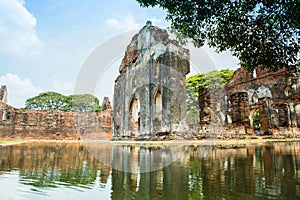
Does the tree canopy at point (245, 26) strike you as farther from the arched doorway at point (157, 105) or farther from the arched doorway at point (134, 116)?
the arched doorway at point (134, 116)

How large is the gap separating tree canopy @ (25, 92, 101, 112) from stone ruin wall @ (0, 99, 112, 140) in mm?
17274

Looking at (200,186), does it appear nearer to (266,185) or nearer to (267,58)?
(266,185)

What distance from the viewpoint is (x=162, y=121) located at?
9.43 metres

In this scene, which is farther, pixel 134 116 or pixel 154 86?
pixel 134 116

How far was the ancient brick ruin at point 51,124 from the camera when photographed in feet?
65.9

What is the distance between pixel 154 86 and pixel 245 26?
6.46 meters

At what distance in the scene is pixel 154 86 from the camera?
35.2 feet

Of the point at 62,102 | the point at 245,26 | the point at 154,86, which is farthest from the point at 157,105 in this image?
the point at 62,102

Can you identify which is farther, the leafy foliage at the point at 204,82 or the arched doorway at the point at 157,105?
the leafy foliage at the point at 204,82

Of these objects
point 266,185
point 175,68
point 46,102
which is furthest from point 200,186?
point 46,102

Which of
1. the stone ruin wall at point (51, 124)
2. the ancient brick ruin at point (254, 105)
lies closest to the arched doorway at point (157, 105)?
the ancient brick ruin at point (254, 105)

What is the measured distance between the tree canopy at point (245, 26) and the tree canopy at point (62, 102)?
120 ft

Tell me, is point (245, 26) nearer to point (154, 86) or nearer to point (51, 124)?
point (154, 86)

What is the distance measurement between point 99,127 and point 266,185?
21.4 meters
